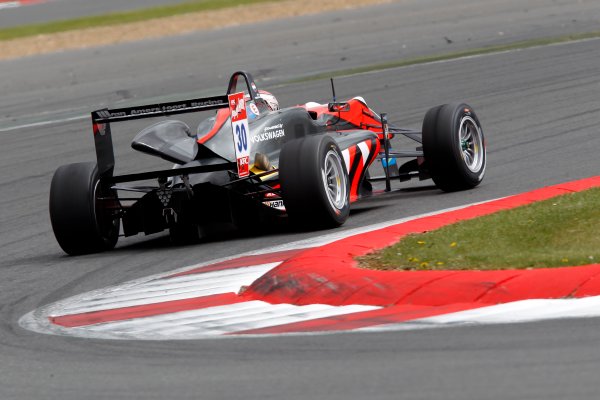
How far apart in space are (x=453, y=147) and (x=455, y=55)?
40.9 feet

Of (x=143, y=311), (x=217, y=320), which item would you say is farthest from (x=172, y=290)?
(x=217, y=320)

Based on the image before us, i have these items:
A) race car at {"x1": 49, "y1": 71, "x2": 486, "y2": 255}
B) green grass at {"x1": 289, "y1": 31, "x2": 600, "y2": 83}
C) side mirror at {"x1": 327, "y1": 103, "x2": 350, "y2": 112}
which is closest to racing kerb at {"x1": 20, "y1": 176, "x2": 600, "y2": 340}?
race car at {"x1": 49, "y1": 71, "x2": 486, "y2": 255}

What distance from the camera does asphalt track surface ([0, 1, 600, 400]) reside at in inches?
218

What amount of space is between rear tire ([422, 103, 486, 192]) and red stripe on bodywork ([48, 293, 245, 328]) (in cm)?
407

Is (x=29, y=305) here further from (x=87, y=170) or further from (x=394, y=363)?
(x=394, y=363)

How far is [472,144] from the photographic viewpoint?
11.9 meters

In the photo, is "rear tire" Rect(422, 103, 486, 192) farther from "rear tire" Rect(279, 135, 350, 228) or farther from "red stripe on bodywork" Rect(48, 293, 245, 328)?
"red stripe on bodywork" Rect(48, 293, 245, 328)

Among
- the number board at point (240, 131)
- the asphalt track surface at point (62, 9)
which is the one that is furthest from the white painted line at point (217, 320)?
the asphalt track surface at point (62, 9)

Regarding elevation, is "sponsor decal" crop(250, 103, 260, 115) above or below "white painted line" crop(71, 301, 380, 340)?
above

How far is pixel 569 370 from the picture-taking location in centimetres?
527

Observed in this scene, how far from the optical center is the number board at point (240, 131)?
10227mm

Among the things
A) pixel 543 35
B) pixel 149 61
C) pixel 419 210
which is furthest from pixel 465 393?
pixel 149 61

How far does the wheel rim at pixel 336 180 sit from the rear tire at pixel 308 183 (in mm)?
127

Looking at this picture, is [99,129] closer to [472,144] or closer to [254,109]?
[254,109]
